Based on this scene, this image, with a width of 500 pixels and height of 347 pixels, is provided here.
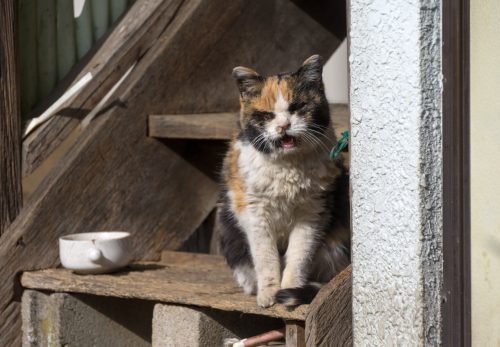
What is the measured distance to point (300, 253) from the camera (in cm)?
330

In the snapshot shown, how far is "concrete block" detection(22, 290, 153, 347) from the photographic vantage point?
3682mm

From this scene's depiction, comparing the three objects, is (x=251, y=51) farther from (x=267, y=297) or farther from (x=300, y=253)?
(x=267, y=297)

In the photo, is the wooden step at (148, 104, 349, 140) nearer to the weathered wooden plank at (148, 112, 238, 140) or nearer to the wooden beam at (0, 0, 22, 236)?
the weathered wooden plank at (148, 112, 238, 140)

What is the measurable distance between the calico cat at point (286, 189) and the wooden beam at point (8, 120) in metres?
1.01

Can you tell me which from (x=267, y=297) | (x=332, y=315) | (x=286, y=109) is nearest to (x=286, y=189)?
(x=286, y=109)

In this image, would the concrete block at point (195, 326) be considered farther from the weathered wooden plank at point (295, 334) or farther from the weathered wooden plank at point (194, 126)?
the weathered wooden plank at point (194, 126)

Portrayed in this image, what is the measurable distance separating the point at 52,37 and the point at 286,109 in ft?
4.94

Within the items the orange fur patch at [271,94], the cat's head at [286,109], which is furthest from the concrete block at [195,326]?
the orange fur patch at [271,94]

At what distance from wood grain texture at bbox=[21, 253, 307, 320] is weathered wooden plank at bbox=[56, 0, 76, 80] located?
3.37 ft

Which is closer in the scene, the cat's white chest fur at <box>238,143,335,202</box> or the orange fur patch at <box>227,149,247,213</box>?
the cat's white chest fur at <box>238,143,335,202</box>

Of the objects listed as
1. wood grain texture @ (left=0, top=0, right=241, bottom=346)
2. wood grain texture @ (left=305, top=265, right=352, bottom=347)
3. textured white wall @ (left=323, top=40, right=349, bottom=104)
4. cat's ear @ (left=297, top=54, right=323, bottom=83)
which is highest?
textured white wall @ (left=323, top=40, right=349, bottom=104)

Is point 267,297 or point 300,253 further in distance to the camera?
point 300,253

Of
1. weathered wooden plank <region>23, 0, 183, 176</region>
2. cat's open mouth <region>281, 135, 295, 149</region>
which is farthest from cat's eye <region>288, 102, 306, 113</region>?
weathered wooden plank <region>23, 0, 183, 176</region>

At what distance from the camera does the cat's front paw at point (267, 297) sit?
3.12m
